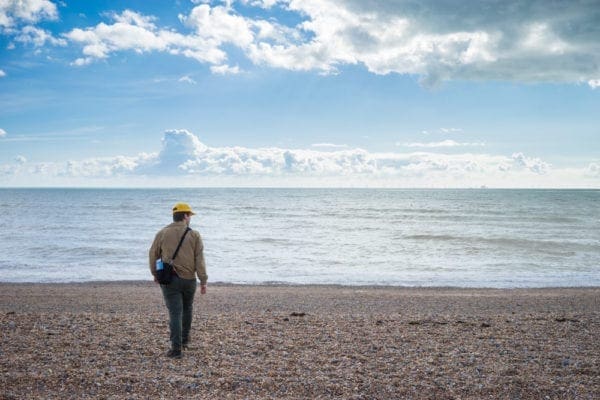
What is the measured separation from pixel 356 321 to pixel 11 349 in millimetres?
5612

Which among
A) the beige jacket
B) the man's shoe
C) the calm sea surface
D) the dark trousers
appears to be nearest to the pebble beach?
the man's shoe

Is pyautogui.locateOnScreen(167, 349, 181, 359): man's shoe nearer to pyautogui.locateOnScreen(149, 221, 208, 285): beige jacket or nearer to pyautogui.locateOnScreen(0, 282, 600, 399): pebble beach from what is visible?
pyautogui.locateOnScreen(0, 282, 600, 399): pebble beach

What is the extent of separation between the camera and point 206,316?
31.0 feet

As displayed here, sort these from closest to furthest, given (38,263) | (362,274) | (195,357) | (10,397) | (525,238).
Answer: (10,397) < (195,357) < (362,274) < (38,263) < (525,238)

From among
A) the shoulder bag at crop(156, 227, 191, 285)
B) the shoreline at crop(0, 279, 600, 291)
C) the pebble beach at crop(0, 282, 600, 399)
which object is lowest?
the shoreline at crop(0, 279, 600, 291)

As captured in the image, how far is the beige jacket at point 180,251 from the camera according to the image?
6.32 meters

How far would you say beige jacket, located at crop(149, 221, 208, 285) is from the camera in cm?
632

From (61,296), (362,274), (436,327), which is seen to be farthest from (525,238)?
(61,296)

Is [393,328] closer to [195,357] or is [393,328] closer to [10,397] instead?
[195,357]

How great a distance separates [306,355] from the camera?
6613 mm

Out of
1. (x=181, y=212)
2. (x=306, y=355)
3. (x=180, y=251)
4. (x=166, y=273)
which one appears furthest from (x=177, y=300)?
(x=306, y=355)

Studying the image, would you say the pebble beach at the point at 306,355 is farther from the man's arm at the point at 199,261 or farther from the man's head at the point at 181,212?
the man's head at the point at 181,212

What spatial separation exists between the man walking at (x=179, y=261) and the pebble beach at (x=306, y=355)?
519 millimetres

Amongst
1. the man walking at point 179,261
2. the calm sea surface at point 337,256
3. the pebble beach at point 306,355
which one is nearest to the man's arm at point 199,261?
the man walking at point 179,261
